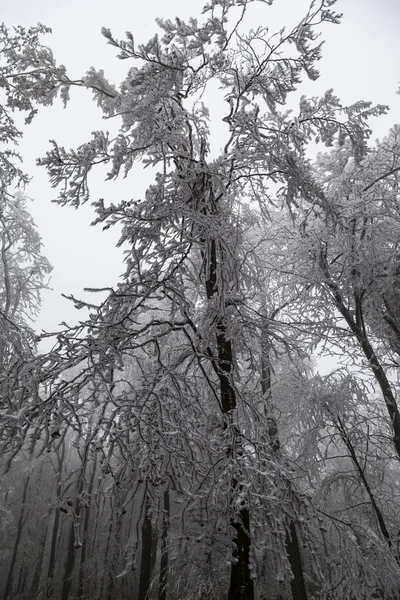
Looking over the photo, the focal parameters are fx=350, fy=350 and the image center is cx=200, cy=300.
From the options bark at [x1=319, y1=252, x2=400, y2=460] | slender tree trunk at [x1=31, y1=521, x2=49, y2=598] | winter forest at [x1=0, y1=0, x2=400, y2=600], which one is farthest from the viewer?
slender tree trunk at [x1=31, y1=521, x2=49, y2=598]

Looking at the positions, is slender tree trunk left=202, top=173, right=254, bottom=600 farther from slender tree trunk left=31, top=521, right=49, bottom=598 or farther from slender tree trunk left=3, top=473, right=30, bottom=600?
slender tree trunk left=31, top=521, right=49, bottom=598

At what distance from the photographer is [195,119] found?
4.45 metres

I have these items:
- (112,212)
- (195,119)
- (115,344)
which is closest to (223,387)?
(115,344)

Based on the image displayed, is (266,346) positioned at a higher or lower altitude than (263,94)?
lower

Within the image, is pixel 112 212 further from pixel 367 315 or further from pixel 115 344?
pixel 367 315

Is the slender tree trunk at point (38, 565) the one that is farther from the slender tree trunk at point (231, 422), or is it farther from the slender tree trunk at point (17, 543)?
the slender tree trunk at point (231, 422)

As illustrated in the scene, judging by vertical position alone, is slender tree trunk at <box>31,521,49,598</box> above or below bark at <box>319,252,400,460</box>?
below

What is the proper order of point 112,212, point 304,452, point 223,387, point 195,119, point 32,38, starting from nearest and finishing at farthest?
point 112,212
point 223,387
point 195,119
point 32,38
point 304,452

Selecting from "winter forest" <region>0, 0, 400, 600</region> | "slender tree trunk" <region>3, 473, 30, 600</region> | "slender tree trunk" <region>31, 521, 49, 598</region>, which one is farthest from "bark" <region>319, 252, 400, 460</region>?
"slender tree trunk" <region>31, 521, 49, 598</region>

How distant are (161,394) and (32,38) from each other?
5754 millimetres

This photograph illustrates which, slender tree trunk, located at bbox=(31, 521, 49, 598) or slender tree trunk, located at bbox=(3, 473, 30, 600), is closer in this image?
slender tree trunk, located at bbox=(3, 473, 30, 600)

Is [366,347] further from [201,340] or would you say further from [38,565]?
[38,565]

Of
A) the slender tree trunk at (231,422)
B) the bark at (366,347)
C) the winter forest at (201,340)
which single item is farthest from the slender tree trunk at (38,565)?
the slender tree trunk at (231,422)

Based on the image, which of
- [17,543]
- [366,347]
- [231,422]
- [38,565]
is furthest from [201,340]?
[38,565]
